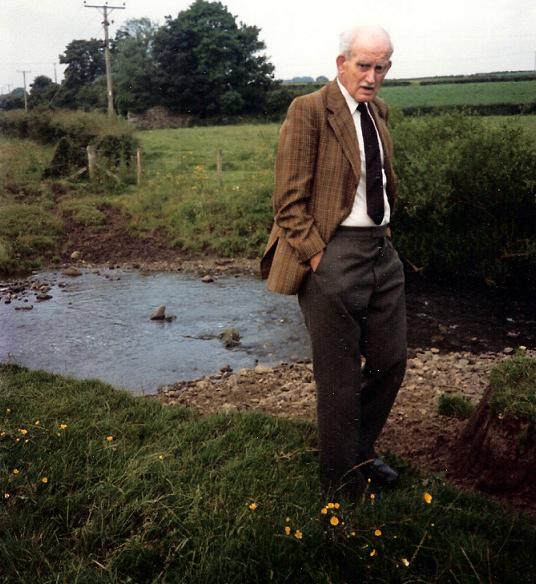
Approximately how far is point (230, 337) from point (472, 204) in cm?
575

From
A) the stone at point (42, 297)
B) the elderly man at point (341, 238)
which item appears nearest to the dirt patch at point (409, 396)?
the elderly man at point (341, 238)

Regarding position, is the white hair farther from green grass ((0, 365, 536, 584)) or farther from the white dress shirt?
green grass ((0, 365, 536, 584))

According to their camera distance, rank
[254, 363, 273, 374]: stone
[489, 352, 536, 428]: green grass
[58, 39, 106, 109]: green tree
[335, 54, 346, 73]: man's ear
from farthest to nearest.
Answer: [58, 39, 106, 109]: green tree
[254, 363, 273, 374]: stone
[489, 352, 536, 428]: green grass
[335, 54, 346, 73]: man's ear

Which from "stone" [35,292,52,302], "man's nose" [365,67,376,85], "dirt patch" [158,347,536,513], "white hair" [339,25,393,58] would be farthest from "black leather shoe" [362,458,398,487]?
"stone" [35,292,52,302]

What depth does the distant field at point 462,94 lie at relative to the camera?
13273 mm

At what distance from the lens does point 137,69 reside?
31141 mm

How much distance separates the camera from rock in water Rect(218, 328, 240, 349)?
9.59 metres

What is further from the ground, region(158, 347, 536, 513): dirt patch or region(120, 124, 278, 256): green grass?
region(120, 124, 278, 256): green grass

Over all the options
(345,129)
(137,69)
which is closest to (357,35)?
(345,129)

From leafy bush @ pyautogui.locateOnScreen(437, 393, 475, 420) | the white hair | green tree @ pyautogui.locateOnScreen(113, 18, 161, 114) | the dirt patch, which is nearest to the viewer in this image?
the white hair

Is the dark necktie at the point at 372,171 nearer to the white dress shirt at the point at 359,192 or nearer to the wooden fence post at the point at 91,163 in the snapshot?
the white dress shirt at the point at 359,192

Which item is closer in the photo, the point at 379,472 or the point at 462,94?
the point at 379,472

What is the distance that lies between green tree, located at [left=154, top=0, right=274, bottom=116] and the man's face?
1664 cm

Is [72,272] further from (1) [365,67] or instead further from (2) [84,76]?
(2) [84,76]
